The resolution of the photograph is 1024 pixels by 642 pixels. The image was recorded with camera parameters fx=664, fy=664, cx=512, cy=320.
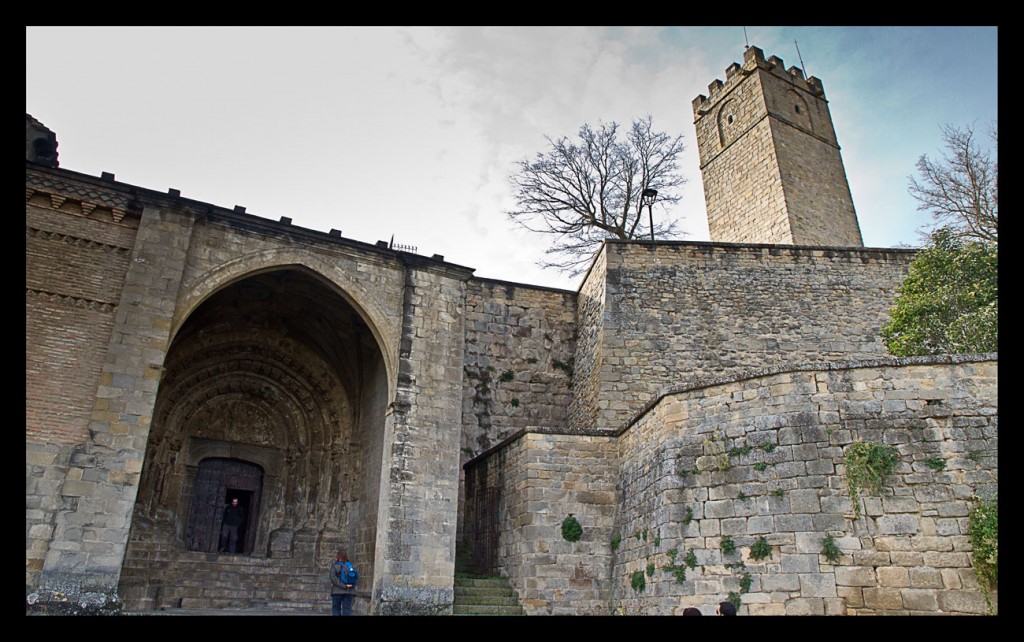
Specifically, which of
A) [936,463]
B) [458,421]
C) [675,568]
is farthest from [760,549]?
[458,421]

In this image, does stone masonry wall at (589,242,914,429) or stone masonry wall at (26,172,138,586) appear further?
stone masonry wall at (589,242,914,429)

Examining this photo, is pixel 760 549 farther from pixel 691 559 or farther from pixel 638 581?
pixel 638 581

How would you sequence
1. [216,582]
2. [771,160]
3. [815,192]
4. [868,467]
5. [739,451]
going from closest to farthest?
1. [868,467]
2. [739,451]
3. [216,582]
4. [771,160]
5. [815,192]

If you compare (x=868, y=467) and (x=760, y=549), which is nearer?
(x=868, y=467)

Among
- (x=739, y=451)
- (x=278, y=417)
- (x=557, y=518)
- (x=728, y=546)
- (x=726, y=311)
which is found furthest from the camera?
(x=726, y=311)

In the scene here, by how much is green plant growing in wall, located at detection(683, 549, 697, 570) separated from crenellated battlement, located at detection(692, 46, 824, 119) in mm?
18446

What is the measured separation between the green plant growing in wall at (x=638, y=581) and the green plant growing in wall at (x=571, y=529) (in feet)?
3.70

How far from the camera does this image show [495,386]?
14008 mm

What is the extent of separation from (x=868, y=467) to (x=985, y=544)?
1265mm

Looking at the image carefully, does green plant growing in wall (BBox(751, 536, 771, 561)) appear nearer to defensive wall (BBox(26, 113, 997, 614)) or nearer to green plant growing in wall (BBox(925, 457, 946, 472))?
defensive wall (BBox(26, 113, 997, 614))

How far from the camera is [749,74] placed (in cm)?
2202

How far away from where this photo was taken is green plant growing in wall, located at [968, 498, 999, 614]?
21.7 feet

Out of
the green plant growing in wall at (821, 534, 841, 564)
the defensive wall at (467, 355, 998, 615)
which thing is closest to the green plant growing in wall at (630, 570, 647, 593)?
the defensive wall at (467, 355, 998, 615)
